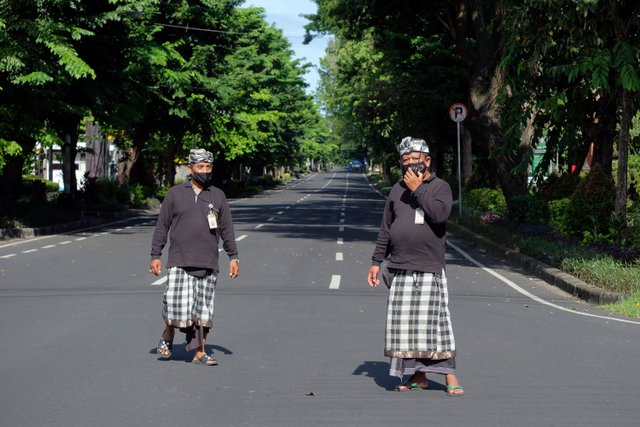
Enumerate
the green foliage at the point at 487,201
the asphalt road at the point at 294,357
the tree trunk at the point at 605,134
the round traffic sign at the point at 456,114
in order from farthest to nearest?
1. the round traffic sign at the point at 456,114
2. the green foliage at the point at 487,201
3. the tree trunk at the point at 605,134
4. the asphalt road at the point at 294,357

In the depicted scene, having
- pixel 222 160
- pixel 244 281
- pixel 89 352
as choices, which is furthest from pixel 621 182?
pixel 222 160

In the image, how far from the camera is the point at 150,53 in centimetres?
2434

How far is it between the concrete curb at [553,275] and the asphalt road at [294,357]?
0.81 feet

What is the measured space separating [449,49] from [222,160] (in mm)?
25909

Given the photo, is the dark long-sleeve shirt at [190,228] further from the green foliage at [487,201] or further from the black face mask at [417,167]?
the green foliage at [487,201]

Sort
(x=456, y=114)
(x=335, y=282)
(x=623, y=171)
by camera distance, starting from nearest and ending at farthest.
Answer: (x=335, y=282), (x=623, y=171), (x=456, y=114)

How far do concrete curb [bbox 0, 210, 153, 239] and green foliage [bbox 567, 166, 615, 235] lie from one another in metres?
13.4

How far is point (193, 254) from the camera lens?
648 cm

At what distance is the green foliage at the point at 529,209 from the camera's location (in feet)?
61.1

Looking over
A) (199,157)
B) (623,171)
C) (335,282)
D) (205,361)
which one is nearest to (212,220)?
(199,157)

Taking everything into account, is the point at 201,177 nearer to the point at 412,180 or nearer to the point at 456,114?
the point at 412,180

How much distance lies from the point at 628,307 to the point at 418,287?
506 centimetres

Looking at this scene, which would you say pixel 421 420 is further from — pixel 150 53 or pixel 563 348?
pixel 150 53

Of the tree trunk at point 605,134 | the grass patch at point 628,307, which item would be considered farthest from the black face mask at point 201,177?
the tree trunk at point 605,134
